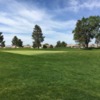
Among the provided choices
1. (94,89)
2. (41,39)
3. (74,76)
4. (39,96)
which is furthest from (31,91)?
(41,39)

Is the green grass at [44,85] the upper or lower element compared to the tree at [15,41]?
lower

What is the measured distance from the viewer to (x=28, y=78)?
1115 cm

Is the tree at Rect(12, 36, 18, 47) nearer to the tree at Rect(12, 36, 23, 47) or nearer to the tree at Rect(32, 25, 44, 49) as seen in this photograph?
the tree at Rect(12, 36, 23, 47)

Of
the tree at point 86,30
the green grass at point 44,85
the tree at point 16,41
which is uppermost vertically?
the tree at point 86,30

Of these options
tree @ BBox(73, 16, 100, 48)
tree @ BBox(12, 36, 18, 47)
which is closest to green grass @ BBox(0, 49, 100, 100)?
tree @ BBox(73, 16, 100, 48)

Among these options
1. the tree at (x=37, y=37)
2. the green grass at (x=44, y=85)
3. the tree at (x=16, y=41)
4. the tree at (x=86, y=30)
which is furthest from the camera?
the tree at (x=16, y=41)

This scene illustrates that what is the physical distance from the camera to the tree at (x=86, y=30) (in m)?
97.2

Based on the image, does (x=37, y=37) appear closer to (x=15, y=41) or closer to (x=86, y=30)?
(x=15, y=41)

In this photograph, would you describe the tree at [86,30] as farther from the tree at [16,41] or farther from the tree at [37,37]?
the tree at [16,41]

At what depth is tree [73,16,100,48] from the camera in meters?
97.2

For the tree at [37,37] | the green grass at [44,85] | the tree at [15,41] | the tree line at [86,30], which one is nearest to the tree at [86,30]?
the tree line at [86,30]

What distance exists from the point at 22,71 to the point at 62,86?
3.07 m

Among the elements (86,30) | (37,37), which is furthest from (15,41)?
(86,30)

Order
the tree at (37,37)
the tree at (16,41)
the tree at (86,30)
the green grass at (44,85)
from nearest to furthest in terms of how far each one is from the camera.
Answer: the green grass at (44,85)
the tree at (86,30)
the tree at (37,37)
the tree at (16,41)
